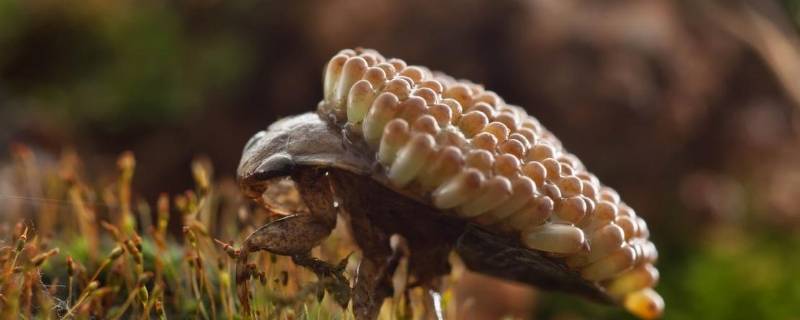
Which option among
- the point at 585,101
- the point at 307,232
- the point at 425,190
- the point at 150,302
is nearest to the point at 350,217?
the point at 307,232

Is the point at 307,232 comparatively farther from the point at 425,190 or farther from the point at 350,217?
the point at 425,190

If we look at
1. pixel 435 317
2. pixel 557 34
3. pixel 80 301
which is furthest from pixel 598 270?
pixel 557 34

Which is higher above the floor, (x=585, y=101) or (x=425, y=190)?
(x=585, y=101)

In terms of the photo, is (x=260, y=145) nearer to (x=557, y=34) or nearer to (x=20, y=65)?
(x=557, y=34)

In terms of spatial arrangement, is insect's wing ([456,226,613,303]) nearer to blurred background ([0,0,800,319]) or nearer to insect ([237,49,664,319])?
insect ([237,49,664,319])

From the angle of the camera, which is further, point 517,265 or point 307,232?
point 517,265

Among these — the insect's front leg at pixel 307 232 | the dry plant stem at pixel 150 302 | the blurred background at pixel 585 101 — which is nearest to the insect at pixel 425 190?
the insect's front leg at pixel 307 232

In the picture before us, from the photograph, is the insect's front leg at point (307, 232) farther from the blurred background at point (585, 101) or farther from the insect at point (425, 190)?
the blurred background at point (585, 101)
